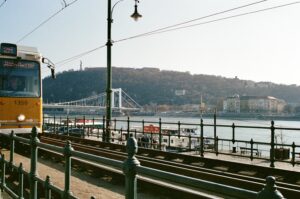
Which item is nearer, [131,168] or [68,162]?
[131,168]

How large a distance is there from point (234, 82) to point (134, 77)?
5157 cm

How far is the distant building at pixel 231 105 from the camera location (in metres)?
122

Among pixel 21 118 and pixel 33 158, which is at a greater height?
pixel 21 118

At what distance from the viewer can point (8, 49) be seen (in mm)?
11922

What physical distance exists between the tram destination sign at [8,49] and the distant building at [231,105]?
111985mm

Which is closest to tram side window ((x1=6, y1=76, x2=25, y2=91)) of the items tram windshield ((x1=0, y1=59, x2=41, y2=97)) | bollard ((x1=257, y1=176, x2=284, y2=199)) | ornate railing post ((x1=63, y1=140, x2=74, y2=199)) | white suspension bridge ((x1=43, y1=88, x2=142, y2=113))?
tram windshield ((x1=0, y1=59, x2=41, y2=97))

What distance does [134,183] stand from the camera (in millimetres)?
2383

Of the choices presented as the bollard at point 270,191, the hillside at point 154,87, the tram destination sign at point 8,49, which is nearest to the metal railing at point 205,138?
the tram destination sign at point 8,49

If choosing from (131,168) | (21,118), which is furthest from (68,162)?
(21,118)

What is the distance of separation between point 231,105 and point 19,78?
116794 mm

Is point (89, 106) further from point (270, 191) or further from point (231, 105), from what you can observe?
point (231, 105)

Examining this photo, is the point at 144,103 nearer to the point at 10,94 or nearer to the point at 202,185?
the point at 10,94

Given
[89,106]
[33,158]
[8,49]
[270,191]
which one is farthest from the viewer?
[89,106]

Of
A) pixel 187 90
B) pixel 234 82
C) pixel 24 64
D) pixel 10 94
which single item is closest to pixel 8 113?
pixel 10 94
